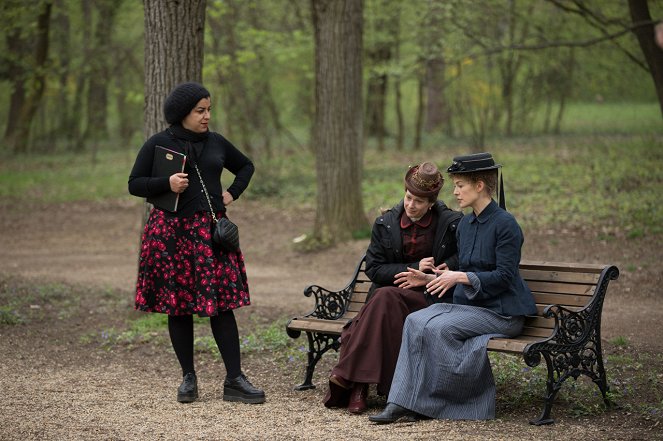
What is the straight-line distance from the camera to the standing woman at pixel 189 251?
591 cm

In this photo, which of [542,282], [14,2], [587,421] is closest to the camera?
[587,421]

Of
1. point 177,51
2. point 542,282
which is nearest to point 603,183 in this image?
point 177,51

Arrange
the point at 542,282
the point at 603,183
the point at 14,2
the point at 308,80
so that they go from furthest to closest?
the point at 308,80 → the point at 603,183 → the point at 14,2 → the point at 542,282

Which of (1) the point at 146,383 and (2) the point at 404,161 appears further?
(2) the point at 404,161

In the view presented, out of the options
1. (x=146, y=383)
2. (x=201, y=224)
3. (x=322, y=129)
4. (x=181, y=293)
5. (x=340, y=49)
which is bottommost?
(x=146, y=383)

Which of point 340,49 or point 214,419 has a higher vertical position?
point 340,49

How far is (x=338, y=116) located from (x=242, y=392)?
753cm

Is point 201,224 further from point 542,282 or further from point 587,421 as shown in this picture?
point 587,421

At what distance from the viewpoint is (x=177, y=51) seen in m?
8.50

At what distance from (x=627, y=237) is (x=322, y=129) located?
431 cm

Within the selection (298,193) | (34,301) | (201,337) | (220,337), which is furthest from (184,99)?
(298,193)

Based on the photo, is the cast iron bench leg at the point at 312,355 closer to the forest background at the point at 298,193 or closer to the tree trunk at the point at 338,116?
the forest background at the point at 298,193

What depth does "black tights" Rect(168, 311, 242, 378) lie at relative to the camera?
6.09 metres

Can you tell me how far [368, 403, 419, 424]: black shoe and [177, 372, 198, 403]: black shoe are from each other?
1.33 m
